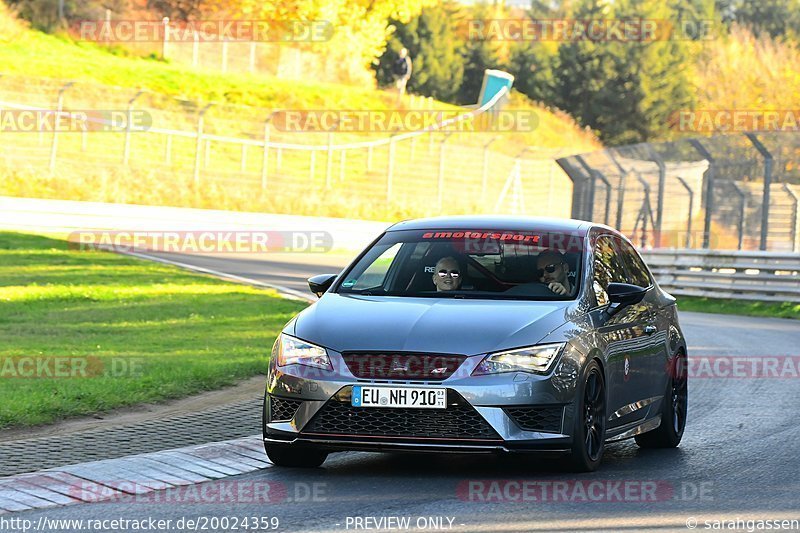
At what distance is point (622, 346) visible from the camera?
30.0ft

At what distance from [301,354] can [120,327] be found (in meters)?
8.79

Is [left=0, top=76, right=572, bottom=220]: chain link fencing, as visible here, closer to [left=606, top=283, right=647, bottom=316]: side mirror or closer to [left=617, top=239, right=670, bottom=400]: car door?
[left=617, top=239, right=670, bottom=400]: car door

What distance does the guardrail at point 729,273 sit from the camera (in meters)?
25.7

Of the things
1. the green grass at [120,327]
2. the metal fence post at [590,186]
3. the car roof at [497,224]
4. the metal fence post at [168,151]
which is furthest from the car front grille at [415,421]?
Result: the metal fence post at [168,151]

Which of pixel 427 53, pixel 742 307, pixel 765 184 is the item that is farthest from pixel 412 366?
pixel 427 53

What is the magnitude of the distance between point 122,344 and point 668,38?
7282 cm

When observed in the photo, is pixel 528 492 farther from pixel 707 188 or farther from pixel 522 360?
pixel 707 188

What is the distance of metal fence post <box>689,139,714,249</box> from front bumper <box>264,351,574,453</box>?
60.4 ft

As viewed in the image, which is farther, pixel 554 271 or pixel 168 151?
pixel 168 151

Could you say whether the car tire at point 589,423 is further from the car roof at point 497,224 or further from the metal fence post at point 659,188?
the metal fence post at point 659,188

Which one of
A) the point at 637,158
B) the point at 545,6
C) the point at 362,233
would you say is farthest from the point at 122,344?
the point at 545,6

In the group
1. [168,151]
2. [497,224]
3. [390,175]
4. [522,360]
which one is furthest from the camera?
[390,175]

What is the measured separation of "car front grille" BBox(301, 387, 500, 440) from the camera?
7.93 m

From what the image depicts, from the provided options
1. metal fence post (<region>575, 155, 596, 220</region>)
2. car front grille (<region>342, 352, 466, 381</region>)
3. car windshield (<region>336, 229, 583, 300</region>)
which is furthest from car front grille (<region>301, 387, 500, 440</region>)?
metal fence post (<region>575, 155, 596, 220</region>)
